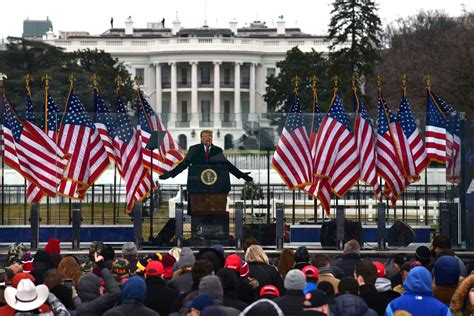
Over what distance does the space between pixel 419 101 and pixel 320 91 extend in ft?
66.6

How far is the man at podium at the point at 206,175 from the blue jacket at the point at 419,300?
50.5ft

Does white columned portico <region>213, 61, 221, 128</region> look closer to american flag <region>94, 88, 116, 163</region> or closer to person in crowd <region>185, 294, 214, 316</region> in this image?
american flag <region>94, 88, 116, 163</region>

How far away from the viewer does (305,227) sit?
3150 centimetres

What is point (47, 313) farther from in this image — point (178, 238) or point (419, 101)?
point (419, 101)

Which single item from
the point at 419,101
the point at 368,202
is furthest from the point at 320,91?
the point at 368,202

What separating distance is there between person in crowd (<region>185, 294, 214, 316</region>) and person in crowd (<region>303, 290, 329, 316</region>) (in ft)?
3.15

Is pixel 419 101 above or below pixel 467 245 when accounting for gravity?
above

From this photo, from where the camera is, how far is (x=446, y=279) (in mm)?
17641

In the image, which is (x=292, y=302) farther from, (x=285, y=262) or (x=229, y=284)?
(x=285, y=262)

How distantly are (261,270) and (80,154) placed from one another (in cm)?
1366

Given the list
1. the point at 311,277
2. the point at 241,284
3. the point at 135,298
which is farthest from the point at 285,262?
the point at 135,298

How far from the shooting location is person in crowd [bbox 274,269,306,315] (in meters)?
16.0

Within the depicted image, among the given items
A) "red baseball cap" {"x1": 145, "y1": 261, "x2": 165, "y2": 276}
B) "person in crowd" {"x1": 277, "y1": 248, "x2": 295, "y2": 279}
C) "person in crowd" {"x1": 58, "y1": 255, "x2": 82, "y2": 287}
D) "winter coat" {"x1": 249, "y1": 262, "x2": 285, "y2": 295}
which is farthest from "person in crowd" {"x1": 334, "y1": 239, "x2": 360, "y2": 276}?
"person in crowd" {"x1": 58, "y1": 255, "x2": 82, "y2": 287}

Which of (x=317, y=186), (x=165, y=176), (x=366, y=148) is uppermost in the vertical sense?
(x=366, y=148)
